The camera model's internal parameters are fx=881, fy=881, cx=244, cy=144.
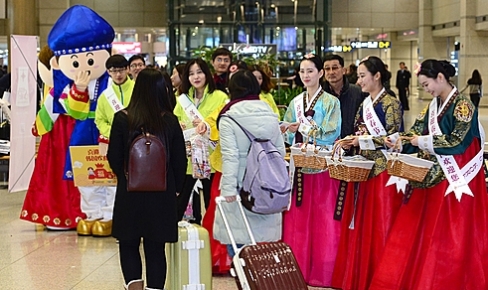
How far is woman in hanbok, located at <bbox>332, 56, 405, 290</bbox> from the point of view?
216 inches

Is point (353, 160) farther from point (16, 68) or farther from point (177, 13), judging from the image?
point (177, 13)

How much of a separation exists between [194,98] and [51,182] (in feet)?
7.54

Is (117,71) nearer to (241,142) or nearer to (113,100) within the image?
(113,100)

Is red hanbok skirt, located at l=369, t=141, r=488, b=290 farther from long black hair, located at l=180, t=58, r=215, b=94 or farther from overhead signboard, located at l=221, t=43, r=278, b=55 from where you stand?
overhead signboard, located at l=221, t=43, r=278, b=55

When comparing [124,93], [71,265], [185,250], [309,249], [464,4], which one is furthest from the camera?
[464,4]

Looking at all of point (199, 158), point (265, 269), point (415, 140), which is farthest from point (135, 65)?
point (265, 269)

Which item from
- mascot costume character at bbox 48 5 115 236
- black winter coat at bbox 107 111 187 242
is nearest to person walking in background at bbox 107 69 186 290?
black winter coat at bbox 107 111 187 242

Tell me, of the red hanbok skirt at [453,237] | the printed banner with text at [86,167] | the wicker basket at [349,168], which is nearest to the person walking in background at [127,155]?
the wicker basket at [349,168]

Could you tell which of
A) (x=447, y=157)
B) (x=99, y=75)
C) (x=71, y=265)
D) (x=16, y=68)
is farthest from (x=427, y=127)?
(x=16, y=68)

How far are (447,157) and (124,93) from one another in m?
3.25

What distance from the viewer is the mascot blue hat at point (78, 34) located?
8031mm

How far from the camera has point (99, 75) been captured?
8.07 meters

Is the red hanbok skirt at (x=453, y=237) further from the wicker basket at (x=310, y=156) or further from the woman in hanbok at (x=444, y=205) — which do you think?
the wicker basket at (x=310, y=156)

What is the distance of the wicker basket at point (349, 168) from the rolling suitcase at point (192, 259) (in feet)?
3.26
